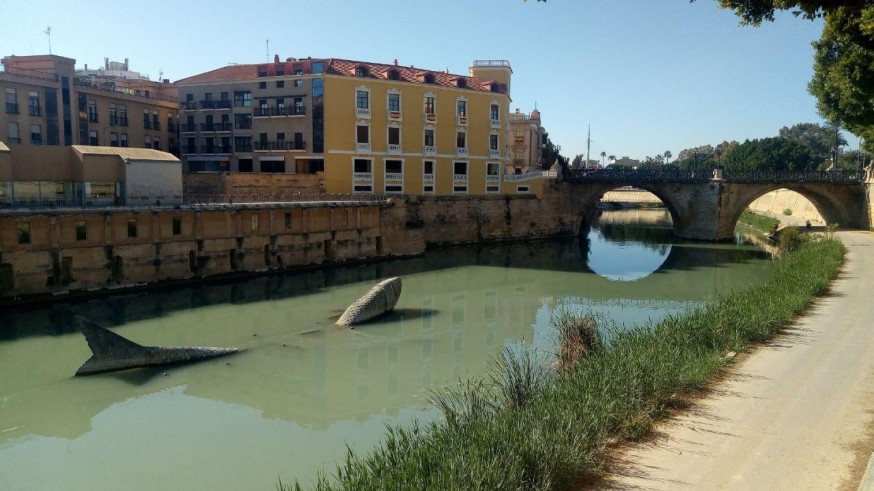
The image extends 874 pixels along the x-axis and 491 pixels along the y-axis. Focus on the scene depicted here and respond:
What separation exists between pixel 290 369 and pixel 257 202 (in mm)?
18691

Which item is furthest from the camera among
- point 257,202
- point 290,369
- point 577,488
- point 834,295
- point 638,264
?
Answer: point 638,264

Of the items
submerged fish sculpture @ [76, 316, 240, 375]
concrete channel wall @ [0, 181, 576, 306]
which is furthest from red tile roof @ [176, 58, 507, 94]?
submerged fish sculpture @ [76, 316, 240, 375]

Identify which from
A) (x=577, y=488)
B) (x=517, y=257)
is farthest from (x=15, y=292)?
(x=517, y=257)

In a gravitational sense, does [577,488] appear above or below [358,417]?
above

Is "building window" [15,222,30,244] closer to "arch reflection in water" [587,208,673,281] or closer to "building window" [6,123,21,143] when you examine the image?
"building window" [6,123,21,143]

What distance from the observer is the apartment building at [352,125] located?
1663 inches

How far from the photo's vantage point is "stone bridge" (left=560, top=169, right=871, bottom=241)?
50.5 metres

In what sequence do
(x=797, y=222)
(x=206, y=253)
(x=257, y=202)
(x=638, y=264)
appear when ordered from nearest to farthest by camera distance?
(x=206, y=253)
(x=257, y=202)
(x=638, y=264)
(x=797, y=222)

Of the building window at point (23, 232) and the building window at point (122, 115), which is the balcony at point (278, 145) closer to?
the building window at point (122, 115)

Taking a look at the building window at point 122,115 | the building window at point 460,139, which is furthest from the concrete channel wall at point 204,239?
the building window at point 122,115

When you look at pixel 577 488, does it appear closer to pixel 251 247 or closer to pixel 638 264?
pixel 251 247

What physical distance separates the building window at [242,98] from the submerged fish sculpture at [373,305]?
26543 mm

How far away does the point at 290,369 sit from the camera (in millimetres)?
18203

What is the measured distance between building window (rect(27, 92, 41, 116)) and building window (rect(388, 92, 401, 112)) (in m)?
22.1
